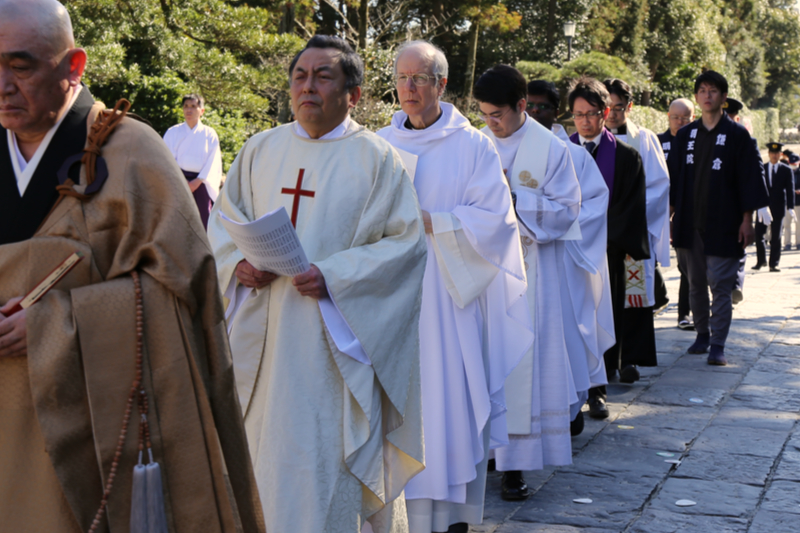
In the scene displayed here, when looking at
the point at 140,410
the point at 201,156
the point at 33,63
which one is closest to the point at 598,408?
the point at 140,410

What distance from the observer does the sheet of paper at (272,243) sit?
2.77 meters

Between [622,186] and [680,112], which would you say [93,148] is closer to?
[622,186]

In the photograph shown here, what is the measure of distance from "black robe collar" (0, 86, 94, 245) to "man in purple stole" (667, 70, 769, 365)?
6.08 metres

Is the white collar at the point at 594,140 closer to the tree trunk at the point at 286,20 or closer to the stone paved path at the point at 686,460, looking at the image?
the stone paved path at the point at 686,460

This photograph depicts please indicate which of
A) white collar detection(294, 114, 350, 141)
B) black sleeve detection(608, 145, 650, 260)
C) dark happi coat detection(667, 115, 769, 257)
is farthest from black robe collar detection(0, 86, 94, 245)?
dark happi coat detection(667, 115, 769, 257)

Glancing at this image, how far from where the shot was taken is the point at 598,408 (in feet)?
19.4

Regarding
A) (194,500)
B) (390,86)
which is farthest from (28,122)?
(390,86)

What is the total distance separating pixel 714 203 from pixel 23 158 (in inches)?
253

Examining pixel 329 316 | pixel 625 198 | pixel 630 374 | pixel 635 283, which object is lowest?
pixel 630 374

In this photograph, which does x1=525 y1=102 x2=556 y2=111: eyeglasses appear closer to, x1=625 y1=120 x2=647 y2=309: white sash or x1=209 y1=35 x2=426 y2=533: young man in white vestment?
x1=625 y1=120 x2=647 y2=309: white sash

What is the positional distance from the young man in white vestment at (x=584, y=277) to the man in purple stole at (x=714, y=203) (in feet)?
6.89

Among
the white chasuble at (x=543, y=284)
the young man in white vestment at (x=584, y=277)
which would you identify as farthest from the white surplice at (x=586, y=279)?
the white chasuble at (x=543, y=284)

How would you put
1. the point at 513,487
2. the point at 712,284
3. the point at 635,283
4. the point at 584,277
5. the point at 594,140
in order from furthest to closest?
the point at 712,284
the point at 635,283
the point at 594,140
the point at 584,277
the point at 513,487

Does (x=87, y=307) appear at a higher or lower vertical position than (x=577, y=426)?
higher
